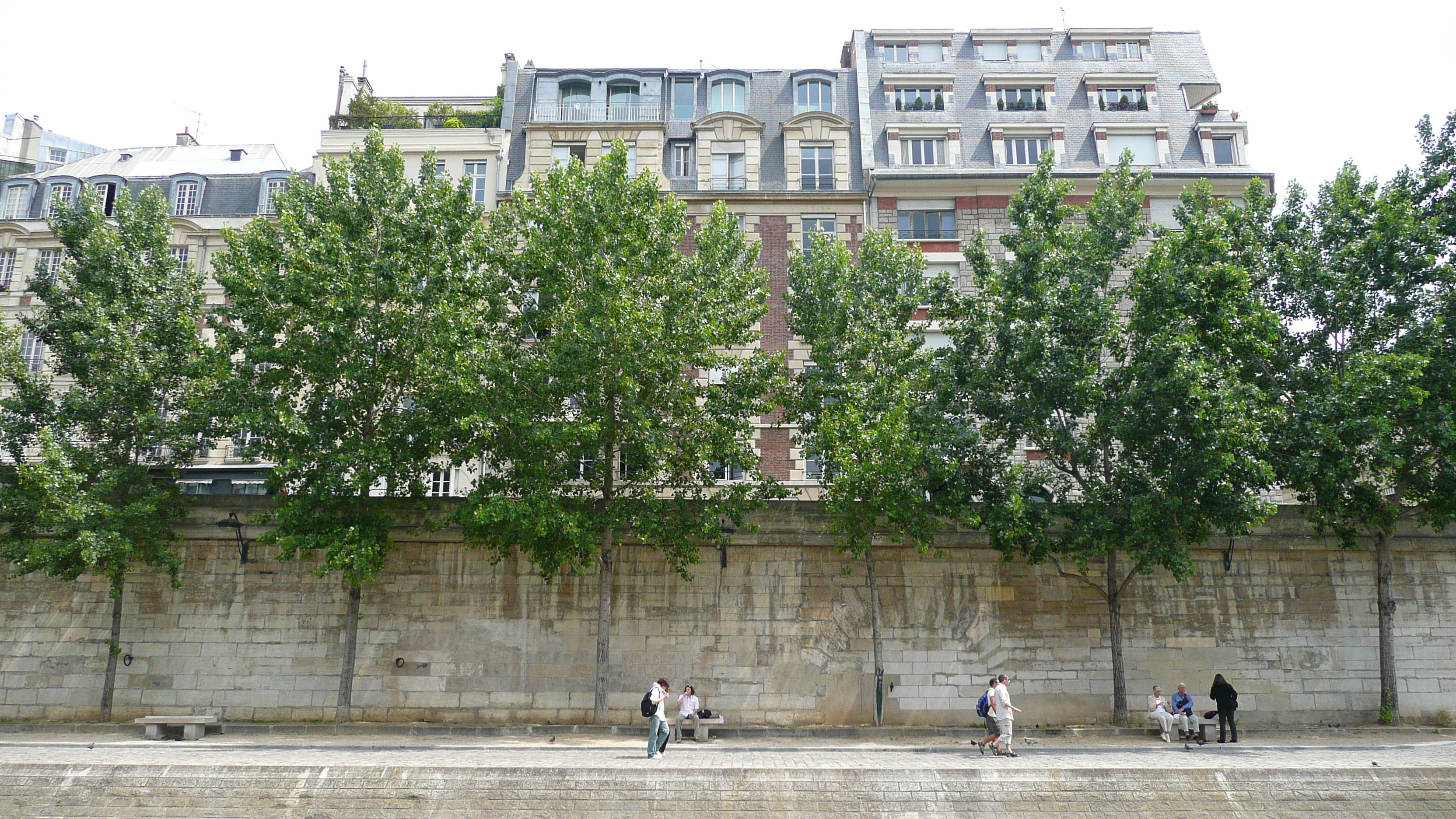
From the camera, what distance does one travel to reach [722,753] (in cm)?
1628

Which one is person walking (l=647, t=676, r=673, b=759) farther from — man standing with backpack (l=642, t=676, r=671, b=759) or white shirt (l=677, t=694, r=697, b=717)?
white shirt (l=677, t=694, r=697, b=717)

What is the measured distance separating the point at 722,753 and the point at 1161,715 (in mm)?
9129

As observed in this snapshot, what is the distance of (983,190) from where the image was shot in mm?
30609

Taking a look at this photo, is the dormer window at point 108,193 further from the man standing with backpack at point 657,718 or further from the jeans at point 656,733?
the jeans at point 656,733

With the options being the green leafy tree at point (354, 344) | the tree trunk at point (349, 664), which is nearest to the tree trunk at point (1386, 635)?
the green leafy tree at point (354, 344)

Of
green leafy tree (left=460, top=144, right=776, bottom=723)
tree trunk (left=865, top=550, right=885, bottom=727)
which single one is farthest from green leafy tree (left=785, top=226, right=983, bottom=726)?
green leafy tree (left=460, top=144, right=776, bottom=723)

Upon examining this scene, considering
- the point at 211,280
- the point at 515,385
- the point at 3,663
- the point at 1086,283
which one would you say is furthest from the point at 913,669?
the point at 211,280

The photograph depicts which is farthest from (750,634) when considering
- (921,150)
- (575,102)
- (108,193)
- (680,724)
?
(108,193)

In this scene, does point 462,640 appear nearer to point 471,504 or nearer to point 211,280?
point 471,504

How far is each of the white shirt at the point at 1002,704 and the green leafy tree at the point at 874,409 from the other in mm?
3819

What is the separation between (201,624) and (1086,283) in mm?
21071

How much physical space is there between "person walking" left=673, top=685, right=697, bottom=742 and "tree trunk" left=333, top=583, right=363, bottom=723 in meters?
7.00

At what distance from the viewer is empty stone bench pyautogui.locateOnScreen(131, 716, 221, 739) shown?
711 inches

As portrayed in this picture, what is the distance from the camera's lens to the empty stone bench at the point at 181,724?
711 inches
